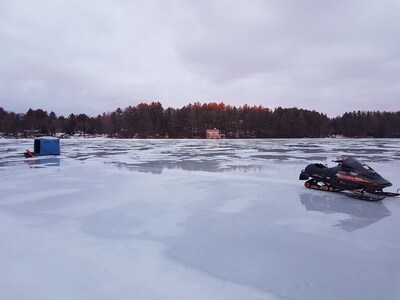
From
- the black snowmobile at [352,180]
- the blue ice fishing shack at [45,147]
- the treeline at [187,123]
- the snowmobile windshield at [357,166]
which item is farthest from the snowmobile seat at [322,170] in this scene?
the treeline at [187,123]

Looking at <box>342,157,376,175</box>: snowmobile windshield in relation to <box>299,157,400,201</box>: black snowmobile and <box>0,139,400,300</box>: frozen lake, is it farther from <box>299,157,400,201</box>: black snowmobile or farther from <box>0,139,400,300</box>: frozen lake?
<box>0,139,400,300</box>: frozen lake

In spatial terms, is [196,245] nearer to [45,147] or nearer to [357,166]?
[357,166]

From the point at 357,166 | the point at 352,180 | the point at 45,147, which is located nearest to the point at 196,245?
the point at 352,180

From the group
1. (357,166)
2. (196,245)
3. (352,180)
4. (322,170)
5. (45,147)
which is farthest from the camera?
(45,147)

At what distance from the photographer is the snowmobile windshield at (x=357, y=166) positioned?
6.86 m

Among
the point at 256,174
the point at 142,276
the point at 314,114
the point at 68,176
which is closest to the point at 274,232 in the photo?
the point at 142,276

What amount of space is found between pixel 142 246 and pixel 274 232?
6.13 feet

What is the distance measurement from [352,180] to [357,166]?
0.37 m

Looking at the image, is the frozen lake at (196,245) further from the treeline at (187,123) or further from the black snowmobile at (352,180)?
the treeline at (187,123)

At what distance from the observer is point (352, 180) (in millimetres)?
6859

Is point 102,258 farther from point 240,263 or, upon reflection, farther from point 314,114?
point 314,114

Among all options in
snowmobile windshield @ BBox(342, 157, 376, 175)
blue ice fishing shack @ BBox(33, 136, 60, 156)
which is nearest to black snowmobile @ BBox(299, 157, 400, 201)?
snowmobile windshield @ BBox(342, 157, 376, 175)

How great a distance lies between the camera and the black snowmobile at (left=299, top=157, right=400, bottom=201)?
6625 mm

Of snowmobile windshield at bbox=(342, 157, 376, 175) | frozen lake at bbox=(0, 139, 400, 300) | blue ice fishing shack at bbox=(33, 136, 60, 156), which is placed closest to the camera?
frozen lake at bbox=(0, 139, 400, 300)
